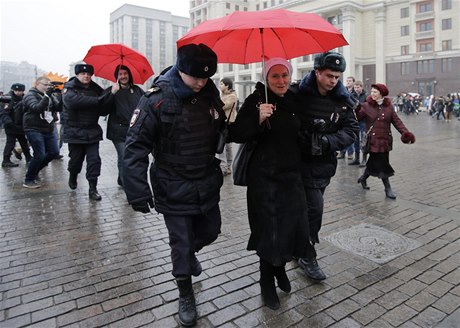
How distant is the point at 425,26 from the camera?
58.6 m

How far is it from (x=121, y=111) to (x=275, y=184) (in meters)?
3.79

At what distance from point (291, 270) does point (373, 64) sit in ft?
223

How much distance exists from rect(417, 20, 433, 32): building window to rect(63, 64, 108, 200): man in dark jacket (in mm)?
63726

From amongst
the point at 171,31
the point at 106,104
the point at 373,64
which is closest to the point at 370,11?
the point at 373,64

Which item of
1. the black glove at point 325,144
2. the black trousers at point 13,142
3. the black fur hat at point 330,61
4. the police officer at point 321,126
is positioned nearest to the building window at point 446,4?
the black trousers at point 13,142

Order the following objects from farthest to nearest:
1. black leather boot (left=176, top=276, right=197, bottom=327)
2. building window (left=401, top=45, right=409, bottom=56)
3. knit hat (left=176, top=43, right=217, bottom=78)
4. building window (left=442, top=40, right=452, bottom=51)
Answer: building window (left=401, top=45, right=409, bottom=56) < building window (left=442, top=40, right=452, bottom=51) < black leather boot (left=176, top=276, right=197, bottom=327) < knit hat (left=176, top=43, right=217, bottom=78)

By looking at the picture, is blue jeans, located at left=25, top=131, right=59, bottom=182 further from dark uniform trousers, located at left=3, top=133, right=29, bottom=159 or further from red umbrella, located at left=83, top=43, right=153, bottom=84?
dark uniform trousers, located at left=3, top=133, right=29, bottom=159

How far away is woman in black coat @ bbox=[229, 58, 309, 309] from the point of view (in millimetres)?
2898

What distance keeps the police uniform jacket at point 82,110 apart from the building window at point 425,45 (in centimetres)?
6340

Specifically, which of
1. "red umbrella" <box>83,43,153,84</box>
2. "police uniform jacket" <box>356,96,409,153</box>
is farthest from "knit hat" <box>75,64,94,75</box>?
"police uniform jacket" <box>356,96,409,153</box>

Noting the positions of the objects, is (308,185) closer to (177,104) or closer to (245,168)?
(245,168)

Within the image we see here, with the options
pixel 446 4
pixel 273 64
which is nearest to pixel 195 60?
pixel 273 64

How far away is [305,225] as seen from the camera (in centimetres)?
303

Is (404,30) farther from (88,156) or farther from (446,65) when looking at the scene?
(88,156)
